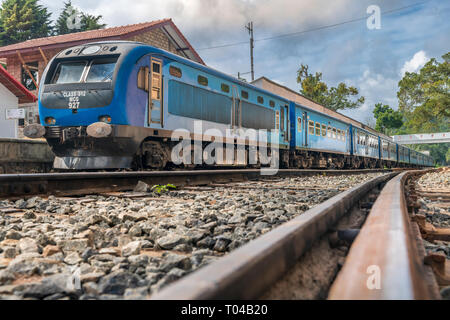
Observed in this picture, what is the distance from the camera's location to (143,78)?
7.80m

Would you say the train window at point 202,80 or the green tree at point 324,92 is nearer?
the train window at point 202,80

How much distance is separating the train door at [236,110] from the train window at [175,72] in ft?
8.31

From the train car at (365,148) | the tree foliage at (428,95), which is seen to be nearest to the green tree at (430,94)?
the tree foliage at (428,95)

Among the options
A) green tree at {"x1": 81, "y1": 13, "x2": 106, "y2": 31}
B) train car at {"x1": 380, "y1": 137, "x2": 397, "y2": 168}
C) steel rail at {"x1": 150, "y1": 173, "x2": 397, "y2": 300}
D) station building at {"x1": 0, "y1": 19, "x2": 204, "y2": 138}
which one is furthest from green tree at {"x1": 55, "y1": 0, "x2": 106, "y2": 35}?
steel rail at {"x1": 150, "y1": 173, "x2": 397, "y2": 300}

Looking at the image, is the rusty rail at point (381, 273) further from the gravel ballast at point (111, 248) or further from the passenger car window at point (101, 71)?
the passenger car window at point (101, 71)

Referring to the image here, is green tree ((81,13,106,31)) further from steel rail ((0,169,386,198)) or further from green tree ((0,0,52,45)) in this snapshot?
steel rail ((0,169,386,198))

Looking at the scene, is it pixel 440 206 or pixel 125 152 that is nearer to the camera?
pixel 440 206

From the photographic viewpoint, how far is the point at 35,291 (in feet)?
4.12

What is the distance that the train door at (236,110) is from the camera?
10.9 meters

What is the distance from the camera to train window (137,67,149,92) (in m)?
7.71

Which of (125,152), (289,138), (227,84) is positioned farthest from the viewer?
(289,138)
